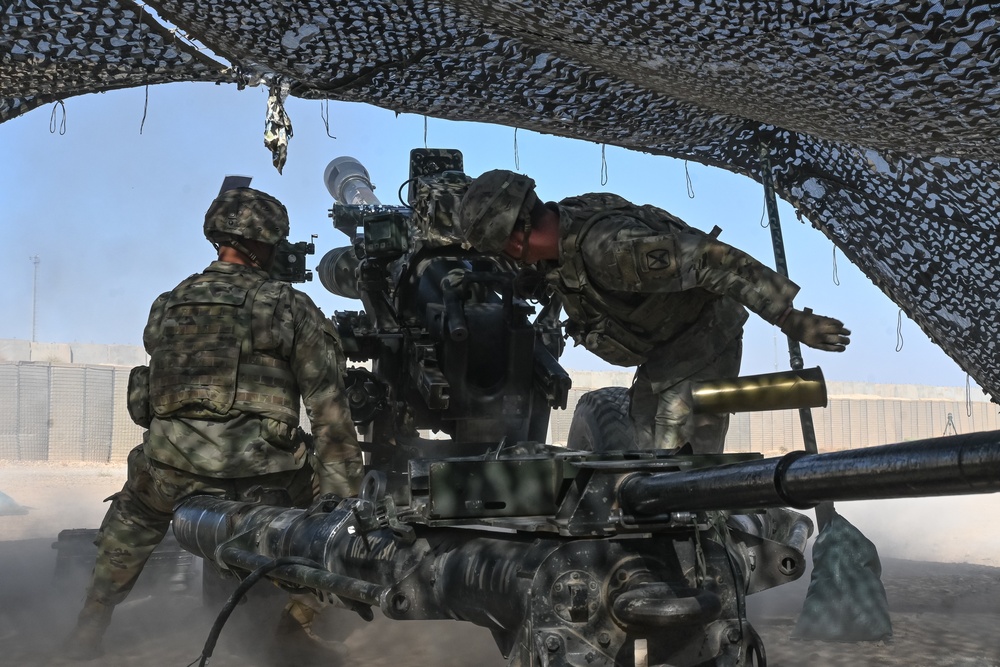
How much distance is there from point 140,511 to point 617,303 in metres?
2.27

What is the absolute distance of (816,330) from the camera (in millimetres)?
3902

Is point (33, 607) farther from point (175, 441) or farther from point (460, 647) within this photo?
point (460, 647)

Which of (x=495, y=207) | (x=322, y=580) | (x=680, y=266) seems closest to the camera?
(x=322, y=580)

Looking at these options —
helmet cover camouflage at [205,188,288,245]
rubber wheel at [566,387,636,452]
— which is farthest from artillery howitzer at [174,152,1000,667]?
rubber wheel at [566,387,636,452]

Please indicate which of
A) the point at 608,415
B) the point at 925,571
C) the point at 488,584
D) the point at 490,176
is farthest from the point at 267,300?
the point at 925,571

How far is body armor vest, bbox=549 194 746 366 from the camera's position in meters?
4.43

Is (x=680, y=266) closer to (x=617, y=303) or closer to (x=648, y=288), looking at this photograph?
(x=648, y=288)

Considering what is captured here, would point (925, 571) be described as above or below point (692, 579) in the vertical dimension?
below

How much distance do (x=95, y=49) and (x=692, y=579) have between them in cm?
357

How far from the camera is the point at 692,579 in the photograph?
252 cm

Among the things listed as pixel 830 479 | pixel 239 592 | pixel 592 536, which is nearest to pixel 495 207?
pixel 239 592

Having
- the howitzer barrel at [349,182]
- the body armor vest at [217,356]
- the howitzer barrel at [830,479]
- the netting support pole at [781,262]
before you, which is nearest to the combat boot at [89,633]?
the body armor vest at [217,356]

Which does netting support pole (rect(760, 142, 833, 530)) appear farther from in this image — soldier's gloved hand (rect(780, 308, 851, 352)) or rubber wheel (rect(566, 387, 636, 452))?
soldier's gloved hand (rect(780, 308, 851, 352))

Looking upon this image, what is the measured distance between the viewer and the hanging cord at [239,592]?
9.62 ft
